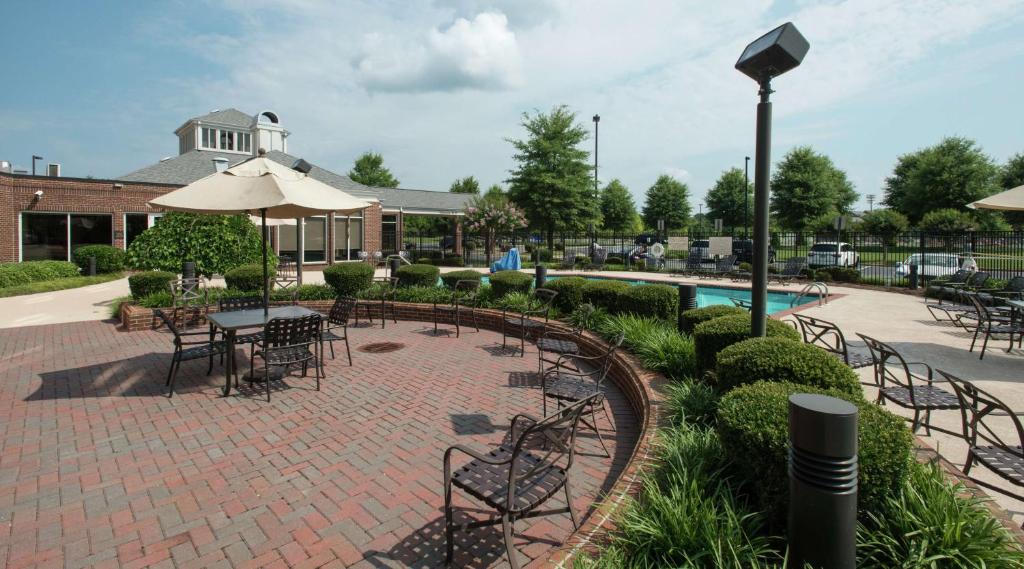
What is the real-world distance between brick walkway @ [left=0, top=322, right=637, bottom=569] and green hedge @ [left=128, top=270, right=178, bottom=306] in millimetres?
3374

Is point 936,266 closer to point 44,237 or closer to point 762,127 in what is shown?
point 762,127

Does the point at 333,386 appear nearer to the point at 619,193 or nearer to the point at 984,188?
the point at 984,188

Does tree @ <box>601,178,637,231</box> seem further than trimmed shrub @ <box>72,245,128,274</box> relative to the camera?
Yes

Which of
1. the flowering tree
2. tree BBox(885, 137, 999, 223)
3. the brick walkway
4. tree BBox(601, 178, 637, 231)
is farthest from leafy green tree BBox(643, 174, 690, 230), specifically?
the brick walkway

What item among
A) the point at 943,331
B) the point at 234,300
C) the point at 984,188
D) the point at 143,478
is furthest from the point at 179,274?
the point at 984,188

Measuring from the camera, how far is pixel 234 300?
745 centimetres

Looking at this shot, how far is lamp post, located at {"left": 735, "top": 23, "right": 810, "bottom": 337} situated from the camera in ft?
12.1

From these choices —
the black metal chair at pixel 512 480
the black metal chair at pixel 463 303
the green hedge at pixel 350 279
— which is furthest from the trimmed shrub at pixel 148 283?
the black metal chair at pixel 512 480

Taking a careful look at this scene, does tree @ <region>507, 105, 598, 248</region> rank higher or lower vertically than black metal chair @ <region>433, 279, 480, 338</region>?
higher

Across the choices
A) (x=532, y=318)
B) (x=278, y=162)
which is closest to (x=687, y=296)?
(x=532, y=318)

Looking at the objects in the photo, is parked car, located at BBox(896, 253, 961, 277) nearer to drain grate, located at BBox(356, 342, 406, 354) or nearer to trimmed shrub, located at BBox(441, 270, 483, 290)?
trimmed shrub, located at BBox(441, 270, 483, 290)

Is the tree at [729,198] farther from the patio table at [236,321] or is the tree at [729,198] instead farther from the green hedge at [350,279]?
the patio table at [236,321]

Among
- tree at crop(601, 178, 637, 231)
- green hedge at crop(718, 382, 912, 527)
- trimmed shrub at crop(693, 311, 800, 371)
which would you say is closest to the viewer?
green hedge at crop(718, 382, 912, 527)

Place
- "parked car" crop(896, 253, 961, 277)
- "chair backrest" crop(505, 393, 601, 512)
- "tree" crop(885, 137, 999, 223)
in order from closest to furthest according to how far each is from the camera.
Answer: "chair backrest" crop(505, 393, 601, 512) → "parked car" crop(896, 253, 961, 277) → "tree" crop(885, 137, 999, 223)
